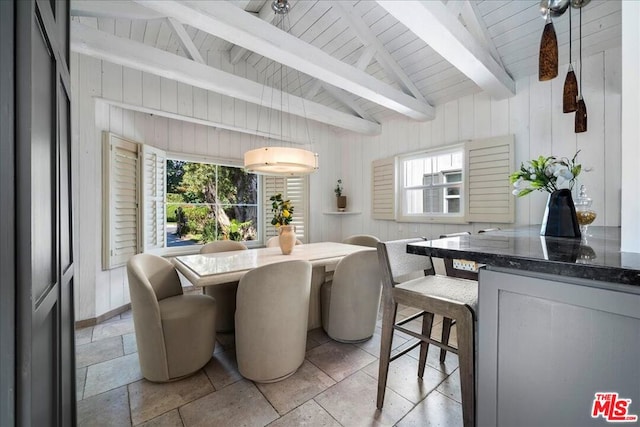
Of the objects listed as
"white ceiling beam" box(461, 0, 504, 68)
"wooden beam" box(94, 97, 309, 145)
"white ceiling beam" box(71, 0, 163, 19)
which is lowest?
"wooden beam" box(94, 97, 309, 145)

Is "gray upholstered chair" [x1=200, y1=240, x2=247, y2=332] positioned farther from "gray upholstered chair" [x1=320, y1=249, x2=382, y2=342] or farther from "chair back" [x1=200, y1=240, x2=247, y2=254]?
"gray upholstered chair" [x1=320, y1=249, x2=382, y2=342]

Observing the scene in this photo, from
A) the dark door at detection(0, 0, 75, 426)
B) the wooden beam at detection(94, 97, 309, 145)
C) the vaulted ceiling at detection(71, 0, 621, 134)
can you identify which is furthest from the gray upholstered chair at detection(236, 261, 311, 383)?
the wooden beam at detection(94, 97, 309, 145)

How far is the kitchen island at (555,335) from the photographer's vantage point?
2.19ft

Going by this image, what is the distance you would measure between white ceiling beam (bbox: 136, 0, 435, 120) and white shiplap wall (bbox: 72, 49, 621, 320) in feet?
3.55

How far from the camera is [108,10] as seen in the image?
213cm

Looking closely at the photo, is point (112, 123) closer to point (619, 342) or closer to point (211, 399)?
point (211, 399)

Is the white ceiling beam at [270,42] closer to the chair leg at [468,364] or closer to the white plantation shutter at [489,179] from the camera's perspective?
the white plantation shutter at [489,179]

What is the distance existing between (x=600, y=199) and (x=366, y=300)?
2393 mm

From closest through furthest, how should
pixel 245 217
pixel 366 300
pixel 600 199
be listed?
pixel 366 300 < pixel 600 199 < pixel 245 217

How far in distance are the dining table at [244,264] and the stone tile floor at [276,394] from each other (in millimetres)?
565

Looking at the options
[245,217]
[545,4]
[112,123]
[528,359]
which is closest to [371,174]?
[245,217]

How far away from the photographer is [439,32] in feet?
6.49

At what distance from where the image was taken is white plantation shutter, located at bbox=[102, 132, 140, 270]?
282 cm

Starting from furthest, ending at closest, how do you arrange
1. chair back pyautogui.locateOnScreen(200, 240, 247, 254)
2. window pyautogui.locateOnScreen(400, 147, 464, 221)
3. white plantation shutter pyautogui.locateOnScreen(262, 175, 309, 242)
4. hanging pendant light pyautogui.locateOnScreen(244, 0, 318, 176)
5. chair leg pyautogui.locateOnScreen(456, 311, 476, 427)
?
white plantation shutter pyautogui.locateOnScreen(262, 175, 309, 242) → window pyautogui.locateOnScreen(400, 147, 464, 221) → chair back pyautogui.locateOnScreen(200, 240, 247, 254) → hanging pendant light pyautogui.locateOnScreen(244, 0, 318, 176) → chair leg pyautogui.locateOnScreen(456, 311, 476, 427)
